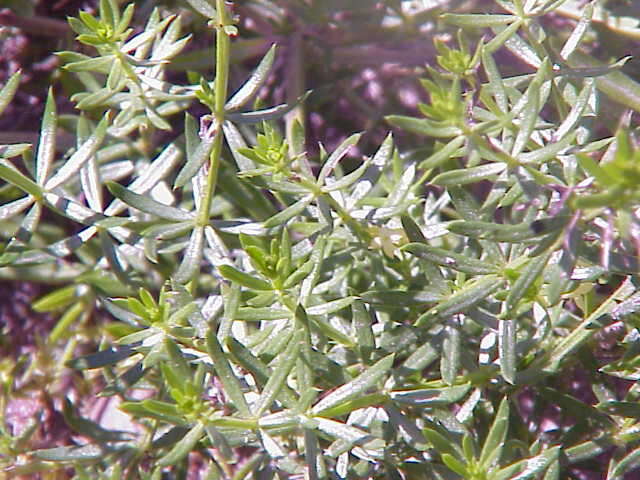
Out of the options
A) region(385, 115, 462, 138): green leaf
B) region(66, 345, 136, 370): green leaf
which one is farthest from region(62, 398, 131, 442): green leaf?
region(385, 115, 462, 138): green leaf

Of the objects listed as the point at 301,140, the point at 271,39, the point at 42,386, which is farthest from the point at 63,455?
the point at 271,39

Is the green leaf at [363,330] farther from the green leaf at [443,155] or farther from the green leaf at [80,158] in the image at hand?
the green leaf at [80,158]

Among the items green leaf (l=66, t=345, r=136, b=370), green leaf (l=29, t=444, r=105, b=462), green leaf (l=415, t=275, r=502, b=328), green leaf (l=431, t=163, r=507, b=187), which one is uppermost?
green leaf (l=431, t=163, r=507, b=187)

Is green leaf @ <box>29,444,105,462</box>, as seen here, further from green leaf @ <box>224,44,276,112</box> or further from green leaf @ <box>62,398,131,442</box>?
green leaf @ <box>224,44,276,112</box>

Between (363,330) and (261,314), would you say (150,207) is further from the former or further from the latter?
(363,330)

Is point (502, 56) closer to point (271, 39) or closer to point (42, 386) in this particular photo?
point (271, 39)

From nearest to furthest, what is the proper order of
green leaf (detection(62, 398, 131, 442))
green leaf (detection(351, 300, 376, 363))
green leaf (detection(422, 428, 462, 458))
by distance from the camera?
green leaf (detection(422, 428, 462, 458)) < green leaf (detection(351, 300, 376, 363)) < green leaf (detection(62, 398, 131, 442))
